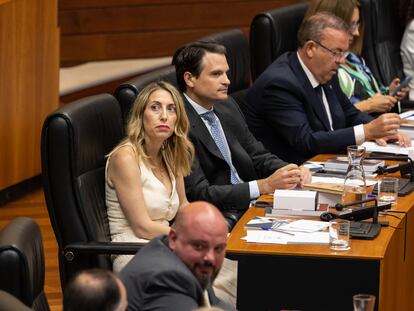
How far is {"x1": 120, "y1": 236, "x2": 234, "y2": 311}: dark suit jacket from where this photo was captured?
122 inches

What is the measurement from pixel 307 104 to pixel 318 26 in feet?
1.40

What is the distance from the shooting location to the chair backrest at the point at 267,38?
264 inches

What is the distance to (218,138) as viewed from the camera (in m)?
5.37

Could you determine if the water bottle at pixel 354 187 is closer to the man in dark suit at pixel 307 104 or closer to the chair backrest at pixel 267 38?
the man in dark suit at pixel 307 104

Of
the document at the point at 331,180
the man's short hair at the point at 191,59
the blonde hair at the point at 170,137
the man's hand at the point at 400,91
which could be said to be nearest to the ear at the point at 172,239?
the blonde hair at the point at 170,137

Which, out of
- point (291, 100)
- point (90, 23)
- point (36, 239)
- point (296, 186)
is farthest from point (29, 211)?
point (36, 239)

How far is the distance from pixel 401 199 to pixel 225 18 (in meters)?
5.48

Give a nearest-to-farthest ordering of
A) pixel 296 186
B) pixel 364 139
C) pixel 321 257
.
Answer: pixel 321 257, pixel 296 186, pixel 364 139

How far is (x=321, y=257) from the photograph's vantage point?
4.11 meters

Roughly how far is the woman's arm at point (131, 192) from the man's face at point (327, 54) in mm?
1866

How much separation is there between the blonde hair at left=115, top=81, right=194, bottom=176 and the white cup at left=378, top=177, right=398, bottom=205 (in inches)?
34.0

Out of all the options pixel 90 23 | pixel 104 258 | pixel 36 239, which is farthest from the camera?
pixel 90 23

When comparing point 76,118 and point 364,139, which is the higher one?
point 76,118

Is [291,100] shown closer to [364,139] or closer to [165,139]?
[364,139]
